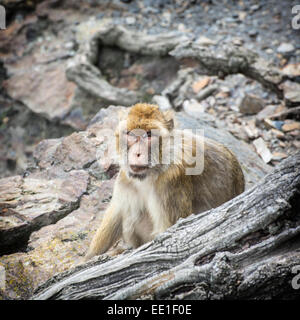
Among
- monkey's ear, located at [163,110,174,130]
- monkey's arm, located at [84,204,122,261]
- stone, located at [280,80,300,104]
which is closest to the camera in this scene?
monkey's ear, located at [163,110,174,130]

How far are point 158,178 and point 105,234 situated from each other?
0.85 m

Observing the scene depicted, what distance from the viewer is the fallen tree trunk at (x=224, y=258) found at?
227 cm

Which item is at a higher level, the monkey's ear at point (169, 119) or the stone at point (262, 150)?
the monkey's ear at point (169, 119)

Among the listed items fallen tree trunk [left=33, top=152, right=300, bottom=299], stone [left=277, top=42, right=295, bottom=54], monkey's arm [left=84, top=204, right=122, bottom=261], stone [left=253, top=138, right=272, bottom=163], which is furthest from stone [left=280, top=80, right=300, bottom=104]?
fallen tree trunk [left=33, top=152, right=300, bottom=299]

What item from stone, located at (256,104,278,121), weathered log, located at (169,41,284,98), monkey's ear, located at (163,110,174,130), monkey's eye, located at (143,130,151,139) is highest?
weathered log, located at (169,41,284,98)

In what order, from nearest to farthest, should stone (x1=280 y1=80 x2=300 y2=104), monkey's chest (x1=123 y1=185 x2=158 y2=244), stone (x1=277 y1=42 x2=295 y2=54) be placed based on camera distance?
monkey's chest (x1=123 y1=185 x2=158 y2=244) → stone (x1=280 y1=80 x2=300 y2=104) → stone (x1=277 y1=42 x2=295 y2=54)

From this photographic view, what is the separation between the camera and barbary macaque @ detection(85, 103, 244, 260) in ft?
10.8

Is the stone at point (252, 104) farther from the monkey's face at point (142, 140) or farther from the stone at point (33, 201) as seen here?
the monkey's face at point (142, 140)

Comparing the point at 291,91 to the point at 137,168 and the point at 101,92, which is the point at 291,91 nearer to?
the point at 101,92

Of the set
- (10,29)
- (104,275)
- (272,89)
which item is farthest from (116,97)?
(104,275)

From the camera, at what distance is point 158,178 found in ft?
11.3

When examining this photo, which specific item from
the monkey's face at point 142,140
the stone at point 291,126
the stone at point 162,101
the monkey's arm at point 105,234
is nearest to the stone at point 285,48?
the stone at point 291,126

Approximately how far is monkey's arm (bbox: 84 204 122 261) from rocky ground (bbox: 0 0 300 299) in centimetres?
18

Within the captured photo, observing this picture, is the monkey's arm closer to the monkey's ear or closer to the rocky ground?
the rocky ground
